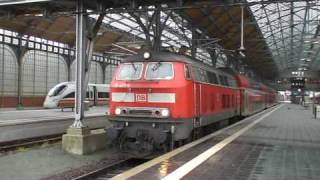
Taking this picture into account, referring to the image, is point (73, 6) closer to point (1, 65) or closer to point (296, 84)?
point (1, 65)

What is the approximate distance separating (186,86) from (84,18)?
431 centimetres

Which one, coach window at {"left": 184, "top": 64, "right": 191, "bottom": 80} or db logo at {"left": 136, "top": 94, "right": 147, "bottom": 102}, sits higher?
coach window at {"left": 184, "top": 64, "right": 191, "bottom": 80}

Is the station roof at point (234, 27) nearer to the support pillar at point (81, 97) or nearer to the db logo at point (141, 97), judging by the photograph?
the support pillar at point (81, 97)

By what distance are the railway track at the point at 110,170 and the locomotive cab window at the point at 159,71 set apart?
8.84 feet

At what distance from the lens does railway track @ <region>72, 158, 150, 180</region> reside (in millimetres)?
12003

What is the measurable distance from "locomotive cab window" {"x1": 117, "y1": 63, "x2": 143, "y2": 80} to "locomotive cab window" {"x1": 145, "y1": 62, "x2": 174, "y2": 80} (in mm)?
314

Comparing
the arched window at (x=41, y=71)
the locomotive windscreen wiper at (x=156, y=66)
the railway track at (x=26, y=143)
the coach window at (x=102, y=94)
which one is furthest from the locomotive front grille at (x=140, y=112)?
the coach window at (x=102, y=94)

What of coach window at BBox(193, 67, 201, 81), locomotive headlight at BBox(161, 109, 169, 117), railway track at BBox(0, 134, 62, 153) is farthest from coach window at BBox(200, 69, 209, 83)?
railway track at BBox(0, 134, 62, 153)

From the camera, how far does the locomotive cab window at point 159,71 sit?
48.1ft

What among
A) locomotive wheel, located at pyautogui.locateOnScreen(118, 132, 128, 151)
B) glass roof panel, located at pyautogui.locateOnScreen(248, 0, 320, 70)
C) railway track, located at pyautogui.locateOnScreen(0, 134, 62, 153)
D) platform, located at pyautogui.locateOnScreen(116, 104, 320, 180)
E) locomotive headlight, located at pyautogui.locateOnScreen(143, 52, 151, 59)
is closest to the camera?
platform, located at pyautogui.locateOnScreen(116, 104, 320, 180)

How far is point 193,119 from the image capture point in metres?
15.2

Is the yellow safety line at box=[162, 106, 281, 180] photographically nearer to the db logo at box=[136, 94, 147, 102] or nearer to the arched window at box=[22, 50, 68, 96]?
the db logo at box=[136, 94, 147, 102]

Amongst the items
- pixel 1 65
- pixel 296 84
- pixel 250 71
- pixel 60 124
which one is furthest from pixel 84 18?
pixel 296 84

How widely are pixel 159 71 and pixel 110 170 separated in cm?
343
